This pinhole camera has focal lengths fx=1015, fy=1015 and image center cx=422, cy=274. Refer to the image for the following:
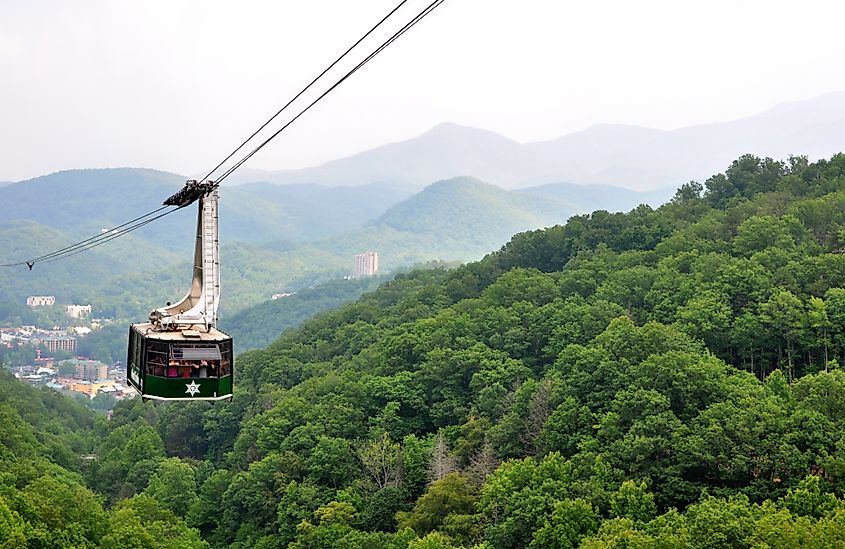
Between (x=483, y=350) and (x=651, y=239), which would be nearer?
(x=483, y=350)

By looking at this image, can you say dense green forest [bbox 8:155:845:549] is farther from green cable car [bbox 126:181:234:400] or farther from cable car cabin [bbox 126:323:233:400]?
cable car cabin [bbox 126:323:233:400]

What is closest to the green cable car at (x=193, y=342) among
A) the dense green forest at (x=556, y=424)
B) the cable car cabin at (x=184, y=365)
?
the cable car cabin at (x=184, y=365)

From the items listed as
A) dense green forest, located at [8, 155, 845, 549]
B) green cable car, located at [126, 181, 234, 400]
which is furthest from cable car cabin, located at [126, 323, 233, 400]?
dense green forest, located at [8, 155, 845, 549]

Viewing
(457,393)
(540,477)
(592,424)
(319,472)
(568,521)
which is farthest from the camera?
(457,393)

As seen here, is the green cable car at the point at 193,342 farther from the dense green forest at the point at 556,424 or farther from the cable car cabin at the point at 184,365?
the dense green forest at the point at 556,424

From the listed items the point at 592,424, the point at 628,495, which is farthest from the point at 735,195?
the point at 628,495

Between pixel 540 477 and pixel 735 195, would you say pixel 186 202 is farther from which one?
pixel 735 195
